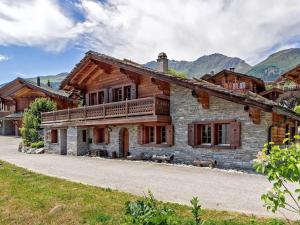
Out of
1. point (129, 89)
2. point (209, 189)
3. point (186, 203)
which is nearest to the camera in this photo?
point (186, 203)

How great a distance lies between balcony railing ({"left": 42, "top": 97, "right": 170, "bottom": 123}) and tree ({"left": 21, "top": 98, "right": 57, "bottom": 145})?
17.9 feet

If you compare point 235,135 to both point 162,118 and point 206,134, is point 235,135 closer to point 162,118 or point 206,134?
point 206,134

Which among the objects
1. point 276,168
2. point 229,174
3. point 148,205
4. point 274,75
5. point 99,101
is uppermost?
point 274,75

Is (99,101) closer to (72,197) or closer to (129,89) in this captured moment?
(129,89)

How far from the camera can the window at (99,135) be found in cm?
2031

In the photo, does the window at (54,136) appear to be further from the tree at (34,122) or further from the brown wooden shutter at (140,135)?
the brown wooden shutter at (140,135)

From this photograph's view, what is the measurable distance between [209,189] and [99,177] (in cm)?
438

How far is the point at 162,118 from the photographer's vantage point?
15.1 m

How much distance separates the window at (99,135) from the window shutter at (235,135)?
9983 millimetres

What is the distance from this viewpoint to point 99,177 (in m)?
11.1

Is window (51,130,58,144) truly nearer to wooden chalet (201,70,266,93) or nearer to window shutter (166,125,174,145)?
window shutter (166,125,174,145)

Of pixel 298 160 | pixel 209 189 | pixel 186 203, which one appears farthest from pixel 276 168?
pixel 209 189

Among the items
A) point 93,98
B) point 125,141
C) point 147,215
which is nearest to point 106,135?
point 125,141

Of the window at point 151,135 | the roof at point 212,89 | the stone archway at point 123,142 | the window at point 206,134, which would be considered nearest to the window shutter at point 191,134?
the window at point 206,134
